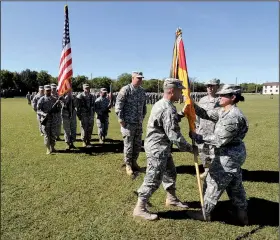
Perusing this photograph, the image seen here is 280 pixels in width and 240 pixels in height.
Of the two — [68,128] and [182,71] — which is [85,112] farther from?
[182,71]

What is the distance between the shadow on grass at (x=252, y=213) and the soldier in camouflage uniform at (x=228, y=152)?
11.3 inches

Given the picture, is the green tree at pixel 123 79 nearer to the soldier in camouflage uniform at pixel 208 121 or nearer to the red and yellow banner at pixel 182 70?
the soldier in camouflage uniform at pixel 208 121

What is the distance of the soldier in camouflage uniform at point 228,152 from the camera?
444 centimetres

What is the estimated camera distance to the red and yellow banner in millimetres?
5234

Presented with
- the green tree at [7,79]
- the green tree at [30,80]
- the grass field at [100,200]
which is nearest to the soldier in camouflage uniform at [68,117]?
the grass field at [100,200]

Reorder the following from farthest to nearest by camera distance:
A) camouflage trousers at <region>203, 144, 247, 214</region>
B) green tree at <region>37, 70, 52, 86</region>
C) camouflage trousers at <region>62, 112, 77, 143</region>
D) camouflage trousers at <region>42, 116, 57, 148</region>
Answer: green tree at <region>37, 70, 52, 86</region> → camouflage trousers at <region>62, 112, 77, 143</region> → camouflage trousers at <region>42, 116, 57, 148</region> → camouflage trousers at <region>203, 144, 247, 214</region>

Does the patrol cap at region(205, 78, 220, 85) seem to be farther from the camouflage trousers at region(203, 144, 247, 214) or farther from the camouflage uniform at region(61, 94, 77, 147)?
the camouflage uniform at region(61, 94, 77, 147)

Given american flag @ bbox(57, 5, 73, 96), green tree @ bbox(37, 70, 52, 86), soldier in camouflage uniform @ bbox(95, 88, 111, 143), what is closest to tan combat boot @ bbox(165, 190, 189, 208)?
american flag @ bbox(57, 5, 73, 96)

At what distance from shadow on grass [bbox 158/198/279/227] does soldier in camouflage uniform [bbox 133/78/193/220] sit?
49 cm

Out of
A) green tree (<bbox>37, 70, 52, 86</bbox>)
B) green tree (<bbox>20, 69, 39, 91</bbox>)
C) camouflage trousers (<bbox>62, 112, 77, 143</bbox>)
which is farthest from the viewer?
green tree (<bbox>20, 69, 39, 91</bbox>)

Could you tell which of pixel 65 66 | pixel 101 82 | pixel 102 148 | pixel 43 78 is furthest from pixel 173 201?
pixel 101 82

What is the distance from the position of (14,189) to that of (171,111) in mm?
3767

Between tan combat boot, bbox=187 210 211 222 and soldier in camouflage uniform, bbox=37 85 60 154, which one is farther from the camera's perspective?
soldier in camouflage uniform, bbox=37 85 60 154

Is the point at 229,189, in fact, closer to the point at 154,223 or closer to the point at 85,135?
the point at 154,223
